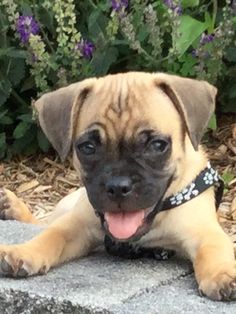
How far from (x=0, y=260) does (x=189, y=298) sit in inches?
30.1

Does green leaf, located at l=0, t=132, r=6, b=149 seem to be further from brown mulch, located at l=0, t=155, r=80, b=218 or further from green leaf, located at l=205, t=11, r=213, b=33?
green leaf, located at l=205, t=11, r=213, b=33

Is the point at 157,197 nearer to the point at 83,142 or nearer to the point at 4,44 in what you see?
the point at 83,142

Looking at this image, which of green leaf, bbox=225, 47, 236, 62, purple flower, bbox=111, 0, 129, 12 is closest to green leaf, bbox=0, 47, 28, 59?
purple flower, bbox=111, 0, 129, 12

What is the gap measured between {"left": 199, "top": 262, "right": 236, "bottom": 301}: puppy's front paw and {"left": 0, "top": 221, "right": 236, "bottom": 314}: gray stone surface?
1.1 inches

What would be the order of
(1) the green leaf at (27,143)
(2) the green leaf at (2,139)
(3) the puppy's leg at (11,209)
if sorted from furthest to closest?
(1) the green leaf at (27,143) → (2) the green leaf at (2,139) → (3) the puppy's leg at (11,209)

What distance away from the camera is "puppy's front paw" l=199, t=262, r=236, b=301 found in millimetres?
3883

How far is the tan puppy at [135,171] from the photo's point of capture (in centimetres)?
405

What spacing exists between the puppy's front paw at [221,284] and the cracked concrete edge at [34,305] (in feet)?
1.26

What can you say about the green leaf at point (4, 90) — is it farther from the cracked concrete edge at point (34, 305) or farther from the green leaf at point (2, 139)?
the cracked concrete edge at point (34, 305)

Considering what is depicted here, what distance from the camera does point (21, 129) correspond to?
6.50 meters

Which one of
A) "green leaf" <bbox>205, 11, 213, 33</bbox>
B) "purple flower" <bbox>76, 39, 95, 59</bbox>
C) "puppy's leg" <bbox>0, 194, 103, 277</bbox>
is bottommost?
"puppy's leg" <bbox>0, 194, 103, 277</bbox>

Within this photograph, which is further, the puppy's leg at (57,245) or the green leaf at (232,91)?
the green leaf at (232,91)

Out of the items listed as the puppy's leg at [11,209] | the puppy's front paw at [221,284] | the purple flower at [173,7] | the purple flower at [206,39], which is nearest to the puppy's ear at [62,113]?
the puppy's front paw at [221,284]

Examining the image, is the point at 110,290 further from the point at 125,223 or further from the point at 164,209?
the point at 164,209
